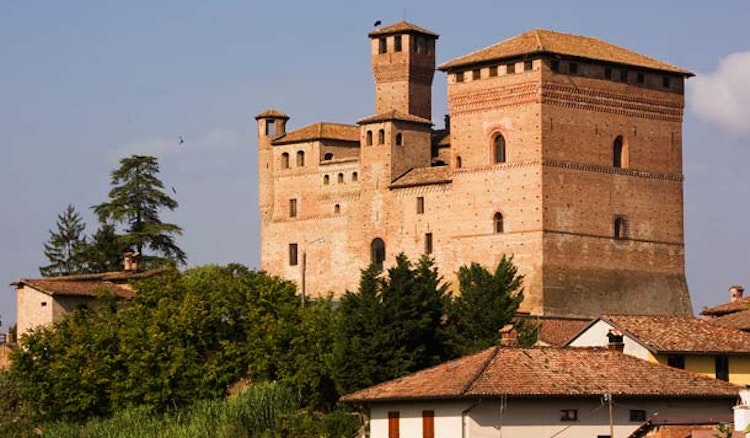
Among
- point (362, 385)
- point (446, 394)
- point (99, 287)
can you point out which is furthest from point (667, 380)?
point (99, 287)

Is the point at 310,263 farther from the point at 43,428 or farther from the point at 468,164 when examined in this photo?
the point at 43,428

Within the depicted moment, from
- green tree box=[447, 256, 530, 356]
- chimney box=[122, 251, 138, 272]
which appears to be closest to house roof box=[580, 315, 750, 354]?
green tree box=[447, 256, 530, 356]

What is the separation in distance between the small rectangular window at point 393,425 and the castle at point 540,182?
85.1 ft

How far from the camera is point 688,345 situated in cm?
4922

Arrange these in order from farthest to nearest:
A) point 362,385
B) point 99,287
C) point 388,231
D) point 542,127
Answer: point 388,231 < point 542,127 < point 99,287 < point 362,385

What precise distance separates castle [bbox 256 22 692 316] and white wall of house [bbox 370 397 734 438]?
26857mm

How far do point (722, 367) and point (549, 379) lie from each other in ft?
21.0

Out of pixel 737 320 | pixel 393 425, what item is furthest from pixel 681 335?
pixel 393 425

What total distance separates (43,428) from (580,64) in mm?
24880

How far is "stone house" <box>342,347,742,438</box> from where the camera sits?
43438mm

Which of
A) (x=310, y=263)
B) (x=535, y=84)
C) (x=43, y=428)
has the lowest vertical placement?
(x=43, y=428)

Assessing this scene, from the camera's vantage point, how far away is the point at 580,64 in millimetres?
74750

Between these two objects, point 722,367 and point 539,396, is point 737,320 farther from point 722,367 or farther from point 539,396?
point 539,396

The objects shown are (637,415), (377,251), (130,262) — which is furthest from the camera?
(377,251)
